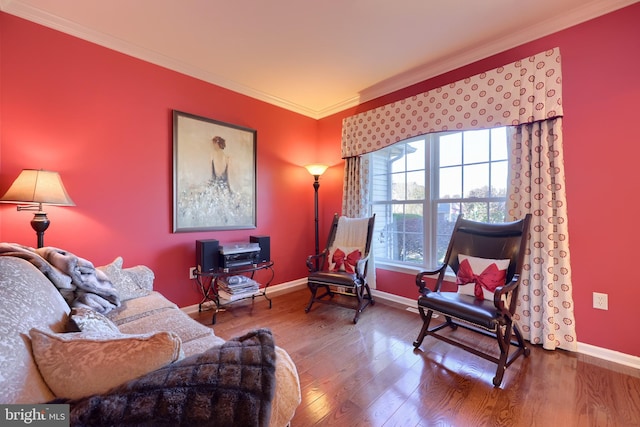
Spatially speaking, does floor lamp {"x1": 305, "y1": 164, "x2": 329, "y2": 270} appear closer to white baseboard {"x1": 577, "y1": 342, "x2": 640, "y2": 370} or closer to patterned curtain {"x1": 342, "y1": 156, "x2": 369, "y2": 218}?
patterned curtain {"x1": 342, "y1": 156, "x2": 369, "y2": 218}

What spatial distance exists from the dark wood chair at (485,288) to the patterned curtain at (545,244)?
19 centimetres

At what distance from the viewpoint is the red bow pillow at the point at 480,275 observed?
2053mm

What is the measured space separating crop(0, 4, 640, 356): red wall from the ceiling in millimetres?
113

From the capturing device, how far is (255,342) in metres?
0.89

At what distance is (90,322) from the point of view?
1059 millimetres

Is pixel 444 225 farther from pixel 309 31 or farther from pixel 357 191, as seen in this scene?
pixel 309 31

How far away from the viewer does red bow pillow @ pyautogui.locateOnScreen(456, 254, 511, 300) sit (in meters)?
2.05

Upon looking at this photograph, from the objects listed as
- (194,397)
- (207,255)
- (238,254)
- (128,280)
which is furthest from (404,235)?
(194,397)

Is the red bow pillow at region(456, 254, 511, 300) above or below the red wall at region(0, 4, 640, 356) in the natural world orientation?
below

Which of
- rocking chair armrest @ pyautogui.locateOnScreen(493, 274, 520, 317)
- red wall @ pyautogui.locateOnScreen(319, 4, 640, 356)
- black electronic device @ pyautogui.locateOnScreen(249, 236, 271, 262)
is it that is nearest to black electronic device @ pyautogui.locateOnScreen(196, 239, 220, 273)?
black electronic device @ pyautogui.locateOnScreen(249, 236, 271, 262)

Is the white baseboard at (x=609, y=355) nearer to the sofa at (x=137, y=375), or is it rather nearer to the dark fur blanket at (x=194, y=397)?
the sofa at (x=137, y=375)

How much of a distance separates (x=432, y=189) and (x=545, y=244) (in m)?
1.13

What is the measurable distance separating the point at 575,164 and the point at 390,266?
1.92 meters

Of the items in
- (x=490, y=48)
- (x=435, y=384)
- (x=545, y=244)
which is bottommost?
(x=435, y=384)
